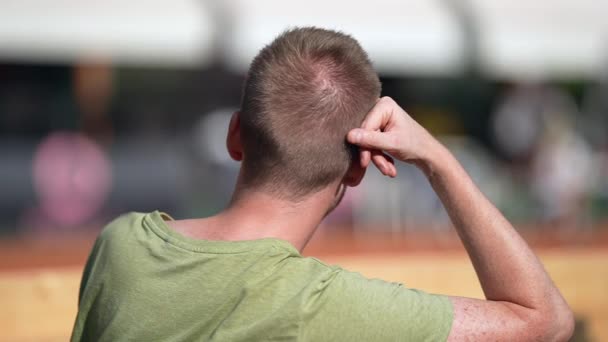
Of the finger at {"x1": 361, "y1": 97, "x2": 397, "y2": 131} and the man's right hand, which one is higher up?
the finger at {"x1": 361, "y1": 97, "x2": 397, "y2": 131}

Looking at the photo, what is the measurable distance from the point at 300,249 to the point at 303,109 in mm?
289

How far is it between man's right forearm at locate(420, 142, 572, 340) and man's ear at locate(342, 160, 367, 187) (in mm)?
148

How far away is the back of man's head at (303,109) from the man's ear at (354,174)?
0.02 metres

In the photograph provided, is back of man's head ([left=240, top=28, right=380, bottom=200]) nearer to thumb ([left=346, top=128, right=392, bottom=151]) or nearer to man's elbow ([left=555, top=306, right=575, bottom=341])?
thumb ([left=346, top=128, right=392, bottom=151])

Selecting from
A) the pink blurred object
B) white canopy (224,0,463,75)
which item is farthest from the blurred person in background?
white canopy (224,0,463,75)

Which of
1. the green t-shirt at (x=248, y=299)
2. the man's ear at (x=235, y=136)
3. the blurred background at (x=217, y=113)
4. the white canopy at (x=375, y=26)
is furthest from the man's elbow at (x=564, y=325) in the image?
the white canopy at (x=375, y=26)

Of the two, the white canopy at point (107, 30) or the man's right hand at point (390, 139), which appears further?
the white canopy at point (107, 30)

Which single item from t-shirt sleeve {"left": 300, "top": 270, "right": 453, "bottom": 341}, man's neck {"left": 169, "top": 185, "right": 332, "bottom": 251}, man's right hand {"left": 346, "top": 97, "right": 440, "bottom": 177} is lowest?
t-shirt sleeve {"left": 300, "top": 270, "right": 453, "bottom": 341}

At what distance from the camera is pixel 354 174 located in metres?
1.82

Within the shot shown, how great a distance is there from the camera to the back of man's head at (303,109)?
172 centimetres

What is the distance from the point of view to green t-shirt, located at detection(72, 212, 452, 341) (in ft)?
5.33

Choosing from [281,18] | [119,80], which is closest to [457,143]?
[281,18]

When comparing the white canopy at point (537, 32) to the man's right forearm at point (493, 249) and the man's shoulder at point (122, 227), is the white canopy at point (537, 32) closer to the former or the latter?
the man's right forearm at point (493, 249)

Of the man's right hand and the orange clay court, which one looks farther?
the orange clay court
